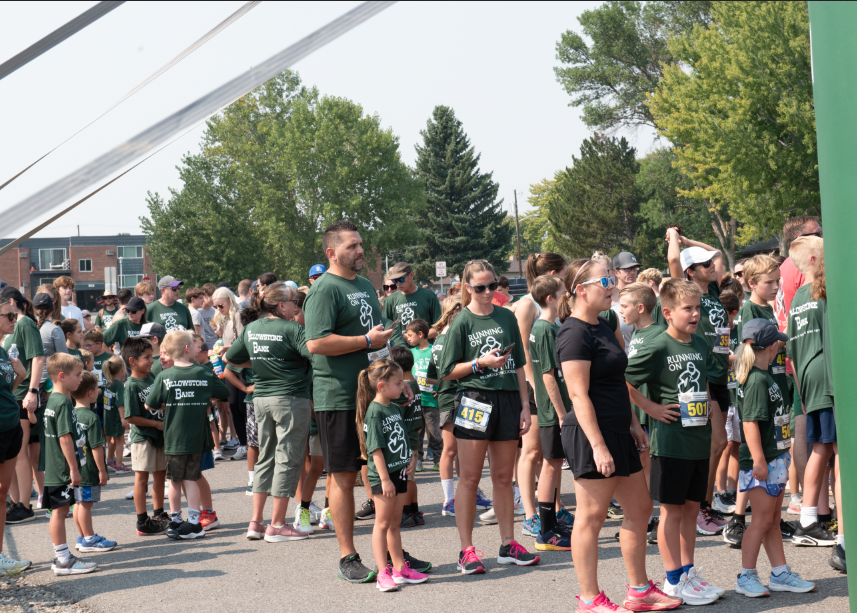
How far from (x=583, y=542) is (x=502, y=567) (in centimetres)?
139

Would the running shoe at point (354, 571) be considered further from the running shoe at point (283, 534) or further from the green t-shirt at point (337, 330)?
the running shoe at point (283, 534)

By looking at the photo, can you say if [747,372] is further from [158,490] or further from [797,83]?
[797,83]

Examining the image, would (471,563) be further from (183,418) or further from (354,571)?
(183,418)

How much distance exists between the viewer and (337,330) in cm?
523

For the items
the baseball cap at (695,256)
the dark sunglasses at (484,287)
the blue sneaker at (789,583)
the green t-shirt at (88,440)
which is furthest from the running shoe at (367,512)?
the blue sneaker at (789,583)

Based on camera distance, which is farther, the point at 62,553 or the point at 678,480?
the point at 62,553

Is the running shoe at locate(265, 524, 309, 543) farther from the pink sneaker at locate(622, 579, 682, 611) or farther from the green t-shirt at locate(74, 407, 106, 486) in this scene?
the pink sneaker at locate(622, 579, 682, 611)

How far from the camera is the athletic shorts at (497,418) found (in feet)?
17.6

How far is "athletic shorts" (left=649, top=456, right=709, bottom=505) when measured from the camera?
14.6 ft

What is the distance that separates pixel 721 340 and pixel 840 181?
4553 mm

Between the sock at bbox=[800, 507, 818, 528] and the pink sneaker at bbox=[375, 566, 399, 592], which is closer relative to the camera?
the pink sneaker at bbox=[375, 566, 399, 592]

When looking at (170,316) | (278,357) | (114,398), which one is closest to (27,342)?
(114,398)

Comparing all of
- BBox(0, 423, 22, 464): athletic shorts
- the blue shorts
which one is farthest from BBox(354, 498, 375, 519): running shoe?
the blue shorts

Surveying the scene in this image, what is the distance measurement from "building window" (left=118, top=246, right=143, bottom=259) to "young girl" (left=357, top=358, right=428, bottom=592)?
9024cm
